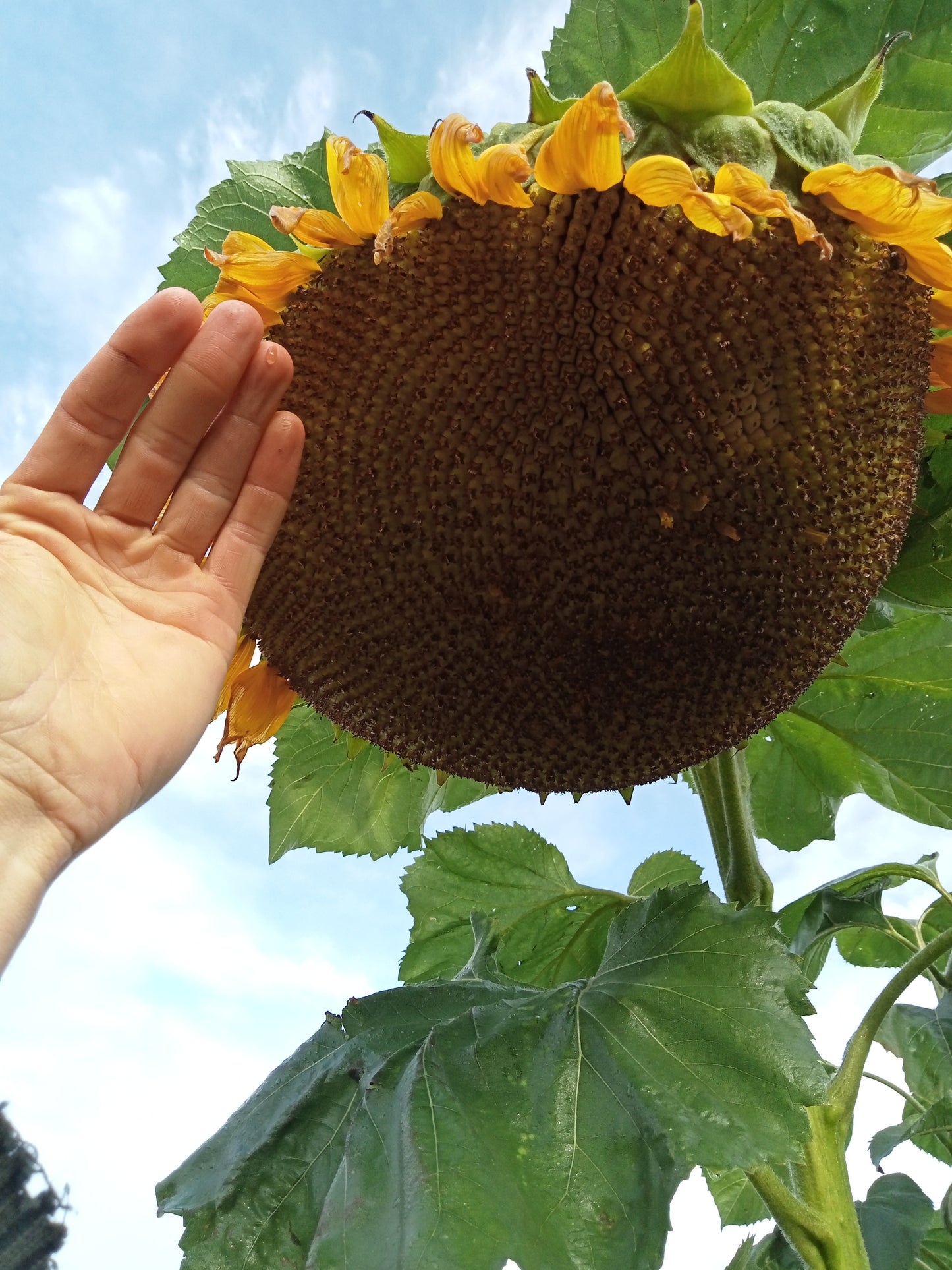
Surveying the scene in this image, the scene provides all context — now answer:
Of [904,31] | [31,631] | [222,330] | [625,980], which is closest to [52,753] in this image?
[31,631]

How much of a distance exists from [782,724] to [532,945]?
713mm

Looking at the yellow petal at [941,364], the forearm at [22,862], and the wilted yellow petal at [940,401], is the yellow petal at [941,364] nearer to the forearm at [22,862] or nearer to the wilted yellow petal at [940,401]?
the wilted yellow petal at [940,401]

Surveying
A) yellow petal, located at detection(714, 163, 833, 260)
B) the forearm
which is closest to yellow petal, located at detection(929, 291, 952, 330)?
yellow petal, located at detection(714, 163, 833, 260)

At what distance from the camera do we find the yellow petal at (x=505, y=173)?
3.99ft

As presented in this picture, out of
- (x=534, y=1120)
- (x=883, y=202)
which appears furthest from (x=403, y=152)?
(x=534, y=1120)

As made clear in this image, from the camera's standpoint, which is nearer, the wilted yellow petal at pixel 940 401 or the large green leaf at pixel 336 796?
the wilted yellow petal at pixel 940 401

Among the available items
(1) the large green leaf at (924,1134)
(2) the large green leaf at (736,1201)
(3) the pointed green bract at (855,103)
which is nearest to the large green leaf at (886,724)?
(1) the large green leaf at (924,1134)

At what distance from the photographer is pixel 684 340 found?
124cm

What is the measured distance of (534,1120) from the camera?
4.92ft

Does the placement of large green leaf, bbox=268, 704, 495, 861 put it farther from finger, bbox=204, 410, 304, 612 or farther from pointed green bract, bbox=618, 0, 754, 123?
pointed green bract, bbox=618, 0, 754, 123

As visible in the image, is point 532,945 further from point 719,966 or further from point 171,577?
point 171,577

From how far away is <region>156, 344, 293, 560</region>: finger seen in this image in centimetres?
142

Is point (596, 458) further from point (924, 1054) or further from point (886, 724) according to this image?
point (924, 1054)

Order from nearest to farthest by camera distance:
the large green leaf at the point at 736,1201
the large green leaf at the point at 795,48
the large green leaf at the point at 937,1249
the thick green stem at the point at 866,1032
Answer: the large green leaf at the point at 795,48 < the thick green stem at the point at 866,1032 < the large green leaf at the point at 937,1249 < the large green leaf at the point at 736,1201
